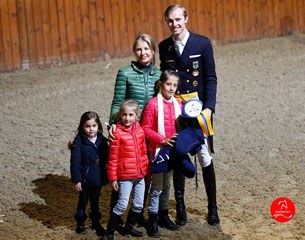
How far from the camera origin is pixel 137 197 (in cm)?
495

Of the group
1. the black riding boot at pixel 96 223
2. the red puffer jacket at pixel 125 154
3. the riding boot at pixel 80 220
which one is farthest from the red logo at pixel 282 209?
the riding boot at pixel 80 220

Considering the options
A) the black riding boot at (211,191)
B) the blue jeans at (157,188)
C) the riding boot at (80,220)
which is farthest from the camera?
the black riding boot at (211,191)

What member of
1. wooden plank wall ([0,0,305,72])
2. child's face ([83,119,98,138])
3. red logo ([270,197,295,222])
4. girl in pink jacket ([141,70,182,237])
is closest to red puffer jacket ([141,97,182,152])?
girl in pink jacket ([141,70,182,237])

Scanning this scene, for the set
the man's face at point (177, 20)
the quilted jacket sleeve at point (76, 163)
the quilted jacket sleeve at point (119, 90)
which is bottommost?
the quilted jacket sleeve at point (76, 163)

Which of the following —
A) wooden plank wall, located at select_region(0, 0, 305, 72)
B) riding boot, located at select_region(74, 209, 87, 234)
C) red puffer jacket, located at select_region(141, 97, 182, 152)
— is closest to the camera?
red puffer jacket, located at select_region(141, 97, 182, 152)

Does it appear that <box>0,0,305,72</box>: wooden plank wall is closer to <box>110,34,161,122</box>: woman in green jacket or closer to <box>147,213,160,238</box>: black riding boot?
<box>110,34,161,122</box>: woman in green jacket

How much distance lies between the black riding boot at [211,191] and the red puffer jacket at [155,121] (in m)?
0.48

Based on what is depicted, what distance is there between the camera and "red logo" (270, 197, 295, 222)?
5.28 meters

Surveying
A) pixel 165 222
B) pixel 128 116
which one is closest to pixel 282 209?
pixel 165 222

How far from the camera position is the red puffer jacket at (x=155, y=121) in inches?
192

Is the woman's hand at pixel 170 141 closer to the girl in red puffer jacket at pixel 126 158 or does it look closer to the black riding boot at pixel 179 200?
the girl in red puffer jacket at pixel 126 158

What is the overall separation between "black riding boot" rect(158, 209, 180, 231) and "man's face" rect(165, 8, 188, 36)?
130 cm

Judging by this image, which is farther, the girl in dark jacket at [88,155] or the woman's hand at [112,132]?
the girl in dark jacket at [88,155]

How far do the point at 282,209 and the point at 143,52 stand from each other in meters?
1.63
